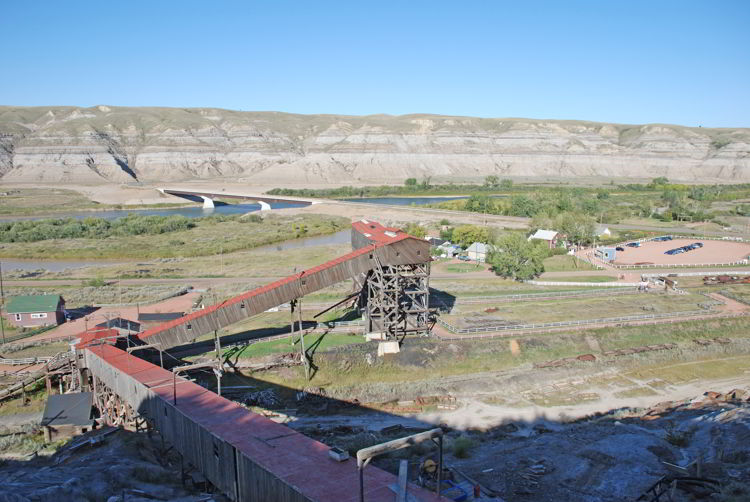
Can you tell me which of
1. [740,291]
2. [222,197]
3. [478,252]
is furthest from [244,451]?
[222,197]

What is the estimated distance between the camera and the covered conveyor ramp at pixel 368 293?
114ft

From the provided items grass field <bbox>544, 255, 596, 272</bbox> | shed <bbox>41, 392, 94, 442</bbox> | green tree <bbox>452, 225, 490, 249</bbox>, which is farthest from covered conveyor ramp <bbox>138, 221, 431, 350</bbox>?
green tree <bbox>452, 225, 490, 249</bbox>

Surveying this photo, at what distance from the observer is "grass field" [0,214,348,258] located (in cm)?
8356

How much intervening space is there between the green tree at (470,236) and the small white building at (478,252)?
112 inches

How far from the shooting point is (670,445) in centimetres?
2509

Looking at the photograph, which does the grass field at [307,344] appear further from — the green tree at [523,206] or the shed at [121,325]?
the green tree at [523,206]

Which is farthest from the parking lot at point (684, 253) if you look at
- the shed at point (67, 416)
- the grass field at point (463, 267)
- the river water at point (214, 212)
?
the shed at point (67, 416)

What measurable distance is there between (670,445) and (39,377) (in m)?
35.0

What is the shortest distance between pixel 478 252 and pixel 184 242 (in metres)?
49.3

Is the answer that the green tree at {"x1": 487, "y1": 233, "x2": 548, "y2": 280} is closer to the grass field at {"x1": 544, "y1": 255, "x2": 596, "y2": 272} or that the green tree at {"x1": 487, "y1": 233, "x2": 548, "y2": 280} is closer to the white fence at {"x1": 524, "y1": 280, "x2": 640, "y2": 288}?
the white fence at {"x1": 524, "y1": 280, "x2": 640, "y2": 288}

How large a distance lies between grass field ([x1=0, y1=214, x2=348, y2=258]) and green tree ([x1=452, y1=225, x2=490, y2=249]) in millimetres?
34017

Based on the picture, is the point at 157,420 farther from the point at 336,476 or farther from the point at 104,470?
the point at 336,476

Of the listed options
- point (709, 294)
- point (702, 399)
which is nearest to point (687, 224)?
point (709, 294)

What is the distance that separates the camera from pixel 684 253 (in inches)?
3044
